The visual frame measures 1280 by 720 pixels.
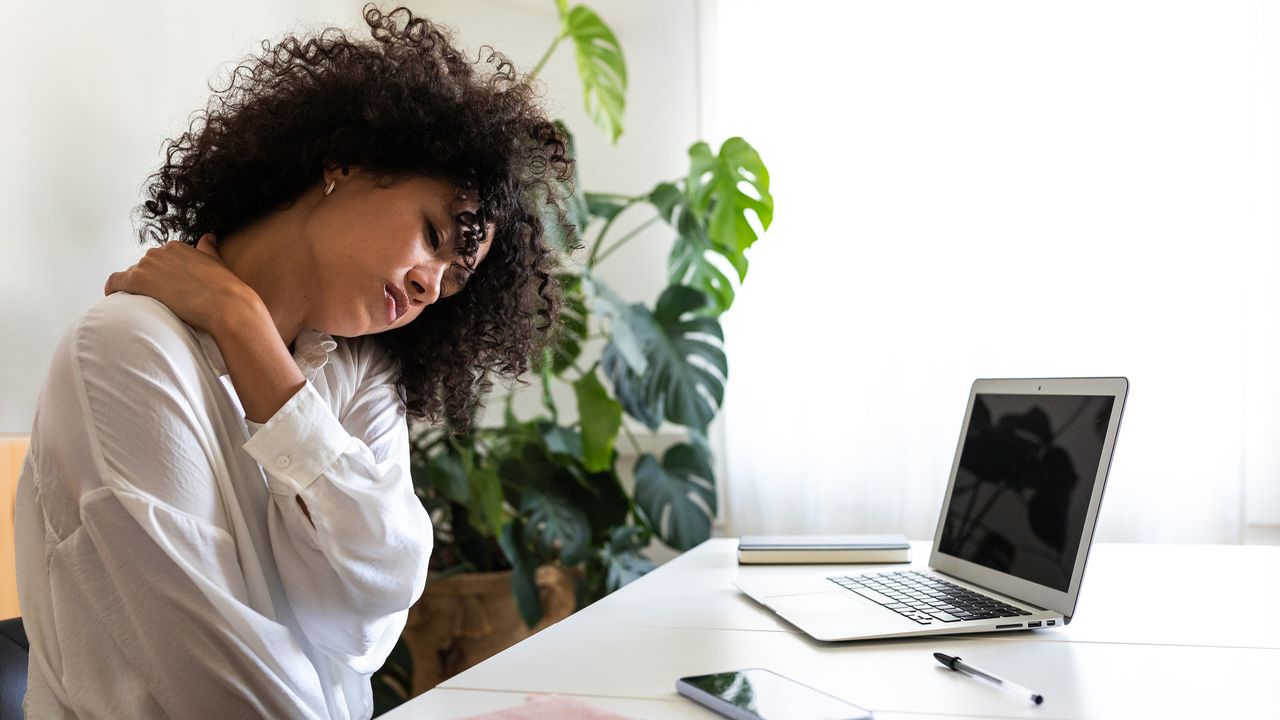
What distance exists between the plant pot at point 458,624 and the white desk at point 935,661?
1244 millimetres

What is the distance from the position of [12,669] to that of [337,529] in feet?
1.26

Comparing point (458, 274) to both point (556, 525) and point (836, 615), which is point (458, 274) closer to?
point (836, 615)

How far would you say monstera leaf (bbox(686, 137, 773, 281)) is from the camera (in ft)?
8.33

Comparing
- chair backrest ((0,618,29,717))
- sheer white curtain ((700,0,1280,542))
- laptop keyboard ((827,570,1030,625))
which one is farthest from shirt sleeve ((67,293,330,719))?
sheer white curtain ((700,0,1280,542))

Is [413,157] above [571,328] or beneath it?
above

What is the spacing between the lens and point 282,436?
3.19ft

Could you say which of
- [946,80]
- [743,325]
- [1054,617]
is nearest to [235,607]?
[1054,617]

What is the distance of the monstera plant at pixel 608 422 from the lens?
8.11 feet

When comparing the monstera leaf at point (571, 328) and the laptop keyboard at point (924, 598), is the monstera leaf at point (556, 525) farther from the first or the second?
the laptop keyboard at point (924, 598)

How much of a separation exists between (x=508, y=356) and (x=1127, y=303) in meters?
1.92

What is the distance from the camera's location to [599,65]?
2709 millimetres

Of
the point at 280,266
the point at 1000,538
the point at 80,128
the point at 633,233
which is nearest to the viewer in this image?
the point at 280,266

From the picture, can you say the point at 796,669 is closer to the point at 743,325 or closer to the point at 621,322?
the point at 621,322

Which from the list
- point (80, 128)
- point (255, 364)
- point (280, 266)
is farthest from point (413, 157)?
point (80, 128)
